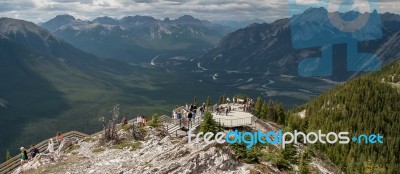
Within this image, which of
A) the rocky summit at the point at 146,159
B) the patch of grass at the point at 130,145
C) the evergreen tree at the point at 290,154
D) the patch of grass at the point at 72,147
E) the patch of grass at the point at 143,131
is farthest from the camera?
the patch of grass at the point at 143,131

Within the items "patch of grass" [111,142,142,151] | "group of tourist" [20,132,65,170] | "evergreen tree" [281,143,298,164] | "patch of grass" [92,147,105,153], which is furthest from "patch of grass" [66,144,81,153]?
"evergreen tree" [281,143,298,164]

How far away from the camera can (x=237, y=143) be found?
3928 centimetres

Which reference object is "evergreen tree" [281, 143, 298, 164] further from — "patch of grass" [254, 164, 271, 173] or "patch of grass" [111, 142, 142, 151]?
"patch of grass" [111, 142, 142, 151]

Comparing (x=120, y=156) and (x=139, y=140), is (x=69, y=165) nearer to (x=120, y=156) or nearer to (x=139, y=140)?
(x=120, y=156)

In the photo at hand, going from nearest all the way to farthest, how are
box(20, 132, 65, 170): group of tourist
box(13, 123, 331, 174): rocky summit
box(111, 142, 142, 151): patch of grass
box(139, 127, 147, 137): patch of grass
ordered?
box(13, 123, 331, 174): rocky summit → box(20, 132, 65, 170): group of tourist → box(111, 142, 142, 151): patch of grass → box(139, 127, 147, 137): patch of grass

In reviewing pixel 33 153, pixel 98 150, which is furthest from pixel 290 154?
pixel 33 153

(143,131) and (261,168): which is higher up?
(261,168)

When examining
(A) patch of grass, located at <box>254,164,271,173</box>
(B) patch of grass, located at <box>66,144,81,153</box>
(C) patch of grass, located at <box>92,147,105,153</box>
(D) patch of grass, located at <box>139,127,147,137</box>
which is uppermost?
(A) patch of grass, located at <box>254,164,271,173</box>

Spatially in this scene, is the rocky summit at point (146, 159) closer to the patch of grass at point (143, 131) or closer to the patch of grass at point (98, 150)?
the patch of grass at point (98, 150)

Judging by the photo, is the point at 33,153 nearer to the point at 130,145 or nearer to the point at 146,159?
the point at 130,145

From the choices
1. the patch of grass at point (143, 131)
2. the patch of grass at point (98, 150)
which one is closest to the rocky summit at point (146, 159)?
the patch of grass at point (98, 150)

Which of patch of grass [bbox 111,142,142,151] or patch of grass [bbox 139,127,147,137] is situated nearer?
patch of grass [bbox 111,142,142,151]

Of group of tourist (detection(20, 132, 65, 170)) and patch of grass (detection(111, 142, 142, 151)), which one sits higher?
patch of grass (detection(111, 142, 142, 151))

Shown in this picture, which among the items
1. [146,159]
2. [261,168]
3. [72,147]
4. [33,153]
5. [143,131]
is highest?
[261,168]
